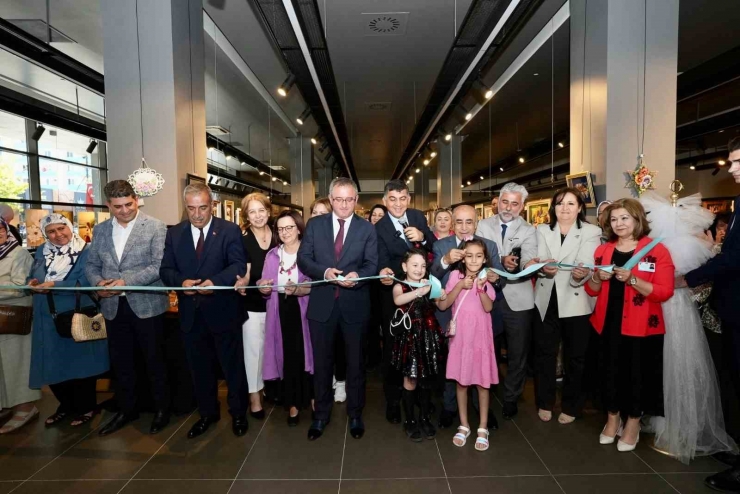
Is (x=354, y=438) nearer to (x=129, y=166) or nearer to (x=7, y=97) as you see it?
(x=129, y=166)

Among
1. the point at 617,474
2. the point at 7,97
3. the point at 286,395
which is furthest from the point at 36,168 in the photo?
the point at 617,474

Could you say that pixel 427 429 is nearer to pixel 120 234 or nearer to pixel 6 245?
pixel 120 234

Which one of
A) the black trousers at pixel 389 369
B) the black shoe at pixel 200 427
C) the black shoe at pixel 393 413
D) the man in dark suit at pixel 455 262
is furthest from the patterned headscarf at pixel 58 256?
the man in dark suit at pixel 455 262

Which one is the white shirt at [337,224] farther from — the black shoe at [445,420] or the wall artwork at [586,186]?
the wall artwork at [586,186]

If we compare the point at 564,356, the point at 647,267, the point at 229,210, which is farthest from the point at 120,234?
the point at 229,210

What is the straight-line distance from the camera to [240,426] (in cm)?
314

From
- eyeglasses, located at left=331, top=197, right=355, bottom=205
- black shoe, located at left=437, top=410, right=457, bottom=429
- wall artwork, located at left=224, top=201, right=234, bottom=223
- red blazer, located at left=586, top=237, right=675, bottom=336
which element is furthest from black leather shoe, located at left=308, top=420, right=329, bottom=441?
wall artwork, located at left=224, top=201, right=234, bottom=223

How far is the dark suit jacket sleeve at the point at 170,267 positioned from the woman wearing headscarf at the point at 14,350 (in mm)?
1280

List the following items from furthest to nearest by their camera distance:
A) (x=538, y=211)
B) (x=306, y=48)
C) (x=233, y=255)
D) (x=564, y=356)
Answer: (x=538, y=211)
(x=306, y=48)
(x=564, y=356)
(x=233, y=255)

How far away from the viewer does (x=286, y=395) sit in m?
3.30

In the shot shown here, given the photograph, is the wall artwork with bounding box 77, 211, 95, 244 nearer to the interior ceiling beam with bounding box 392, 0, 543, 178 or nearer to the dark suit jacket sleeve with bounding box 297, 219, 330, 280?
the dark suit jacket sleeve with bounding box 297, 219, 330, 280

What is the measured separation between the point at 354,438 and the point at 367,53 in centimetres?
621

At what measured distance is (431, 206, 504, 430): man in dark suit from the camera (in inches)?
115

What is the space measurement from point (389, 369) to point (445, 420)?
1.95ft
